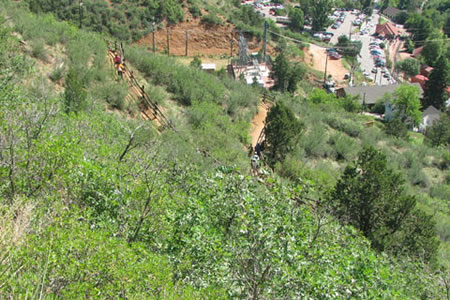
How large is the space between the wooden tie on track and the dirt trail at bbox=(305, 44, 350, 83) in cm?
5022

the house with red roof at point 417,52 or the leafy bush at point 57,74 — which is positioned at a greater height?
the leafy bush at point 57,74

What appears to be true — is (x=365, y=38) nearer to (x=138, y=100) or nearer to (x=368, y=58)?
(x=368, y=58)

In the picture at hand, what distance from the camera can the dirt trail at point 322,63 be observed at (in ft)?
234

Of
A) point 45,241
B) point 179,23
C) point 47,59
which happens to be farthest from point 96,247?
point 179,23

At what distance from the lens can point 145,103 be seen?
22469 millimetres

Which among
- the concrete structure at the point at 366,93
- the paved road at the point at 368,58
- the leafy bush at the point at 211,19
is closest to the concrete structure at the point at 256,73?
the leafy bush at the point at 211,19

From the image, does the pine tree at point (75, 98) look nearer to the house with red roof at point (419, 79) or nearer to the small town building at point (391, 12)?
the house with red roof at point (419, 79)

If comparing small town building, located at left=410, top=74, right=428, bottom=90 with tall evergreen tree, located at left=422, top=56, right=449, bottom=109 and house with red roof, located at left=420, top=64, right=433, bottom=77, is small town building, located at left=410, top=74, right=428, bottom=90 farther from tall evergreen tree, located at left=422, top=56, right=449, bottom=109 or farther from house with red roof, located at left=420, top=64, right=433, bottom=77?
tall evergreen tree, located at left=422, top=56, right=449, bottom=109

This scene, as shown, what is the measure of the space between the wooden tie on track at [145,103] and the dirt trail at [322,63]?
165 feet

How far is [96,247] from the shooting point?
710cm

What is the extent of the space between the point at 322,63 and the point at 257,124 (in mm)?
49275

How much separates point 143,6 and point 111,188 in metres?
49.1

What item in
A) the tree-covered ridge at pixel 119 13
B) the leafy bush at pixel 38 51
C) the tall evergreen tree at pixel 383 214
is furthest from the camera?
the tree-covered ridge at pixel 119 13

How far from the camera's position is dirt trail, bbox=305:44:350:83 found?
71438 mm
